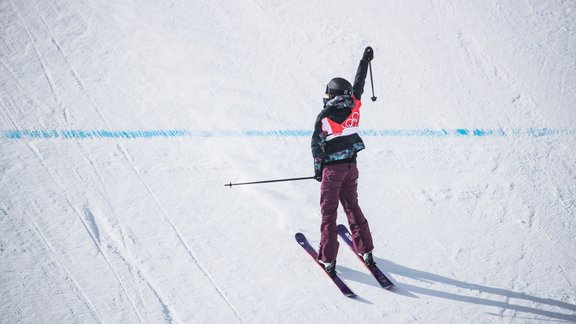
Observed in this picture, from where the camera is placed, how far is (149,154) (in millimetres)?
4625

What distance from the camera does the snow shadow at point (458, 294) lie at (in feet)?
11.7

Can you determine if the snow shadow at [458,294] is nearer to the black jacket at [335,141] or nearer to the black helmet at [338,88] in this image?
the black jacket at [335,141]

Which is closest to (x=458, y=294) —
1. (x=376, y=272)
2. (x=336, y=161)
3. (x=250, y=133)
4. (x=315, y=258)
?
(x=376, y=272)

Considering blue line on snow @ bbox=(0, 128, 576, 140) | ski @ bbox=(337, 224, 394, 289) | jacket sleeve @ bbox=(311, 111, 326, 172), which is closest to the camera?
jacket sleeve @ bbox=(311, 111, 326, 172)

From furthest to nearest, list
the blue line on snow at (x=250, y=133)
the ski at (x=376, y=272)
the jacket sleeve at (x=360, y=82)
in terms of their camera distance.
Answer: the blue line on snow at (x=250, y=133), the jacket sleeve at (x=360, y=82), the ski at (x=376, y=272)

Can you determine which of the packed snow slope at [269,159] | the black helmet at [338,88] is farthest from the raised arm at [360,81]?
the packed snow slope at [269,159]

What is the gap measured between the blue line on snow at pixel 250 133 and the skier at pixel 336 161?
149 cm

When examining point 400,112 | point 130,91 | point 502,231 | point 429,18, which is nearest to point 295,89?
point 400,112

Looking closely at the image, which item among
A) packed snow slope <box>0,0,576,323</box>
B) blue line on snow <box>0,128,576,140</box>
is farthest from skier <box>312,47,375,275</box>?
blue line on snow <box>0,128,576,140</box>

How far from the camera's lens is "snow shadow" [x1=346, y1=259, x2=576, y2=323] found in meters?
3.57

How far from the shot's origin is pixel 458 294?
12.1 feet

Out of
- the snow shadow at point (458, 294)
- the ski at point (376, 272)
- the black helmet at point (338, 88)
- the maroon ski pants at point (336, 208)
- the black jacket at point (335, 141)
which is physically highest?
the black helmet at point (338, 88)

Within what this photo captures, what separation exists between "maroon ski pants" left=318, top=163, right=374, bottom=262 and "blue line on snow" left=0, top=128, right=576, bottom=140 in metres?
1.48

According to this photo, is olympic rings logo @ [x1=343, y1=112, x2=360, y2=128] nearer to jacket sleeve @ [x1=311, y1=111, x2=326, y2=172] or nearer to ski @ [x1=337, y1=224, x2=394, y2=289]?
jacket sleeve @ [x1=311, y1=111, x2=326, y2=172]
